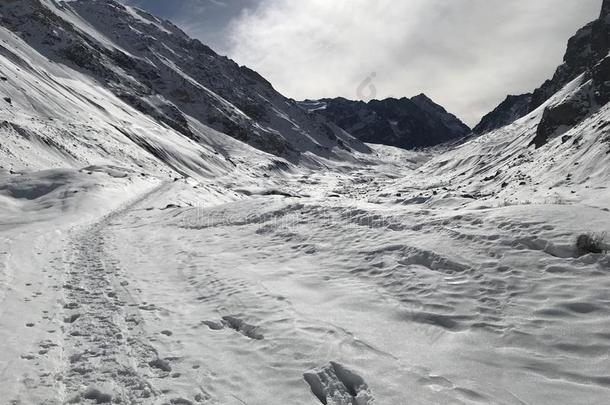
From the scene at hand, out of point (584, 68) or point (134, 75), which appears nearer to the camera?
point (584, 68)

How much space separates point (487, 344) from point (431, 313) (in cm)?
137

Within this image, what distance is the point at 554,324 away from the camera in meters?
7.06

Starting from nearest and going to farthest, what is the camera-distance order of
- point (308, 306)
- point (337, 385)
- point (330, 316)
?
point (337, 385) → point (330, 316) → point (308, 306)

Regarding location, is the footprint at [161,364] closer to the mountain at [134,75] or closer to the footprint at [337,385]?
the footprint at [337,385]

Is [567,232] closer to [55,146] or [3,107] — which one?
[55,146]

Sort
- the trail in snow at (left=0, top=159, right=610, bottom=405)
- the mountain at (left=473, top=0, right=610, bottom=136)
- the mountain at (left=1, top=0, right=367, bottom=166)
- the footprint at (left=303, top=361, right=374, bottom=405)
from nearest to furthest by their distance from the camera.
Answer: the footprint at (left=303, top=361, right=374, bottom=405)
the trail in snow at (left=0, top=159, right=610, bottom=405)
the mountain at (left=473, top=0, right=610, bottom=136)
the mountain at (left=1, top=0, right=367, bottom=166)

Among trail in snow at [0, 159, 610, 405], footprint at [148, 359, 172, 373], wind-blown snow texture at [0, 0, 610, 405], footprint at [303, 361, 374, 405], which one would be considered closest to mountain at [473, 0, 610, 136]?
wind-blown snow texture at [0, 0, 610, 405]

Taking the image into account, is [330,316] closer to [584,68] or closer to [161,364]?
[161,364]

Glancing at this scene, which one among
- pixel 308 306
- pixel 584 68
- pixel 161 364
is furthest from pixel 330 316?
pixel 584 68

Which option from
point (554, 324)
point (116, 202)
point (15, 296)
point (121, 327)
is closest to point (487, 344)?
point (554, 324)

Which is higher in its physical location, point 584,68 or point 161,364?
point 584,68

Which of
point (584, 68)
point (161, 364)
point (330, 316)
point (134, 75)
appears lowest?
point (161, 364)

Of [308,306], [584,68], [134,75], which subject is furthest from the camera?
[134,75]

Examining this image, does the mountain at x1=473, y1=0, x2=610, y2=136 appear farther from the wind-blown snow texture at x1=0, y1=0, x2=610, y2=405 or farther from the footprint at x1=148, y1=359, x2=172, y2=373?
the footprint at x1=148, y1=359, x2=172, y2=373
